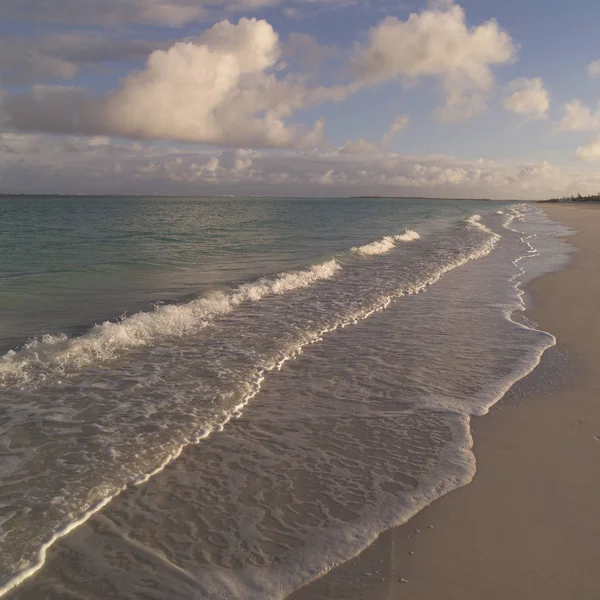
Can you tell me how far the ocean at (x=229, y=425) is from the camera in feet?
12.0

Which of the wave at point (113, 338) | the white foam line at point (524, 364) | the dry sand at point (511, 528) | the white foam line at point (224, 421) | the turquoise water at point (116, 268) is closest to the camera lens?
the dry sand at point (511, 528)

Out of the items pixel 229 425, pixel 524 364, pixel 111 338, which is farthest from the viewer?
pixel 111 338

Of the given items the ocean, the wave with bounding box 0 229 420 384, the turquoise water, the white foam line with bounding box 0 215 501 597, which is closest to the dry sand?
the ocean

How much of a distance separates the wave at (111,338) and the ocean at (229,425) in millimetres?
47

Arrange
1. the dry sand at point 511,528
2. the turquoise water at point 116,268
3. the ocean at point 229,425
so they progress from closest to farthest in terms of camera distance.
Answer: the dry sand at point 511,528, the ocean at point 229,425, the turquoise water at point 116,268

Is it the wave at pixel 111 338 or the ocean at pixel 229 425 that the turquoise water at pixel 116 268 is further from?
the wave at pixel 111 338

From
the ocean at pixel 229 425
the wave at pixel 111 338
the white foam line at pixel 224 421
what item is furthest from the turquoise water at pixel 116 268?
the white foam line at pixel 224 421

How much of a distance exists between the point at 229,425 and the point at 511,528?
296 cm

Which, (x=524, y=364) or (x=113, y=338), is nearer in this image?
(x=524, y=364)

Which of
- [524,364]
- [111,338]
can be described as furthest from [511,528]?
[111,338]

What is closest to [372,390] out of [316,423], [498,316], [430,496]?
[316,423]

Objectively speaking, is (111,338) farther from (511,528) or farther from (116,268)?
(116,268)

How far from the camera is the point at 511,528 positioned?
3887mm

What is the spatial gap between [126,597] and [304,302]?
31.4 ft
